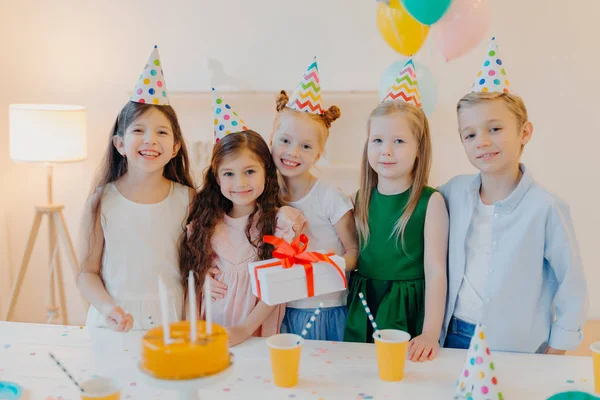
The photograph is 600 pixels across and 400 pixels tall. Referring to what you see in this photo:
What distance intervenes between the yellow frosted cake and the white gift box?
1.38 ft

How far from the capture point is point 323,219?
187 cm

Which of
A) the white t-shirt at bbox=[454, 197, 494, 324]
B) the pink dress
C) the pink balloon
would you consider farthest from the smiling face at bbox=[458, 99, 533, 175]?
the pink balloon

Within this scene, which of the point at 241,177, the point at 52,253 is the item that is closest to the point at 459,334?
the point at 241,177

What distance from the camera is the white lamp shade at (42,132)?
124 inches

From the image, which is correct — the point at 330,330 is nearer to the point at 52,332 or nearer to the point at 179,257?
the point at 179,257

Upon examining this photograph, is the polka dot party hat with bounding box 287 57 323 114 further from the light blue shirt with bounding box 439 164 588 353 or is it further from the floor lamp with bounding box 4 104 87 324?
the floor lamp with bounding box 4 104 87 324

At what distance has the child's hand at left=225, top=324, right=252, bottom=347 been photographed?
1.55m

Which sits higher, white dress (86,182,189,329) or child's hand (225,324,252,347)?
white dress (86,182,189,329)

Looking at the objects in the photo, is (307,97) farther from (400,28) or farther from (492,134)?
(400,28)

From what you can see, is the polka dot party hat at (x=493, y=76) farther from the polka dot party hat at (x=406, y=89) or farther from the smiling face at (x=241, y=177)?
the smiling face at (x=241, y=177)

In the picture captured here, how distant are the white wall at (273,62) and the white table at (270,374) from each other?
2.16 metres

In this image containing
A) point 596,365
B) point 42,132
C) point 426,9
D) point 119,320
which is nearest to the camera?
point 596,365

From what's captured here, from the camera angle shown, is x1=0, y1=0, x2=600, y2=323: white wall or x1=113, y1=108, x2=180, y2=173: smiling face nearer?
x1=113, y1=108, x2=180, y2=173: smiling face

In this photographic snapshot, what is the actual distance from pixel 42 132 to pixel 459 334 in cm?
241
